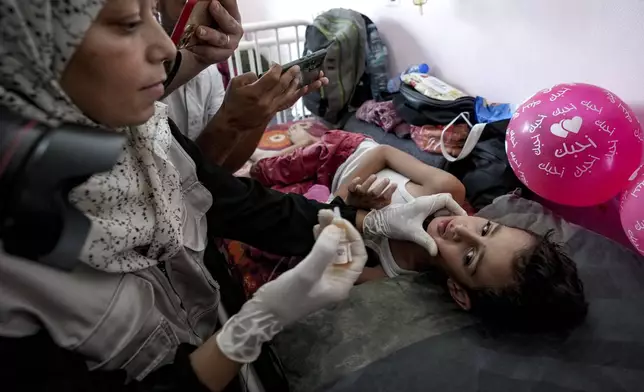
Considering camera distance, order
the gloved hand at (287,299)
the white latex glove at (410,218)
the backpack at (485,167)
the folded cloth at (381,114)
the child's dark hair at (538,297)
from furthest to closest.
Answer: the folded cloth at (381,114)
the backpack at (485,167)
the white latex glove at (410,218)
the child's dark hair at (538,297)
the gloved hand at (287,299)

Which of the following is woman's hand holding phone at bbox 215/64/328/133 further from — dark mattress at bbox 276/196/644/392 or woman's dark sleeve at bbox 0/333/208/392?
woman's dark sleeve at bbox 0/333/208/392

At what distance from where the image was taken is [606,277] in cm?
133

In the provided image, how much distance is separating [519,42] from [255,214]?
1.32 m

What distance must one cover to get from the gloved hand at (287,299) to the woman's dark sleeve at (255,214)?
395 mm

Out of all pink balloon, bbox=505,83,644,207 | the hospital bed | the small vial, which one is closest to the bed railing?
pink balloon, bbox=505,83,644,207

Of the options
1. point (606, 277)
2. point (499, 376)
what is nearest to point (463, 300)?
point (499, 376)

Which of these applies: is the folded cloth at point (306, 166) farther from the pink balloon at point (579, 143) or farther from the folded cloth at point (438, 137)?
the pink balloon at point (579, 143)

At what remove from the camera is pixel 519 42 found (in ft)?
6.41

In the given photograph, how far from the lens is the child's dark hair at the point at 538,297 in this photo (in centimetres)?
119

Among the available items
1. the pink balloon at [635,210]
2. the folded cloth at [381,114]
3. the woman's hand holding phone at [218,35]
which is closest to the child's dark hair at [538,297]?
the pink balloon at [635,210]

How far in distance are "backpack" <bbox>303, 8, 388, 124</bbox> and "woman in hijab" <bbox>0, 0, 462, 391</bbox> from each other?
1573 mm

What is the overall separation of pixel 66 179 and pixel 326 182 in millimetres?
1559

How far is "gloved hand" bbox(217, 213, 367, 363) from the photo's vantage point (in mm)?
850

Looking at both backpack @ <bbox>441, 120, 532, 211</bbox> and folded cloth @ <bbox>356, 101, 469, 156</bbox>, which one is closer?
backpack @ <bbox>441, 120, 532, 211</bbox>
